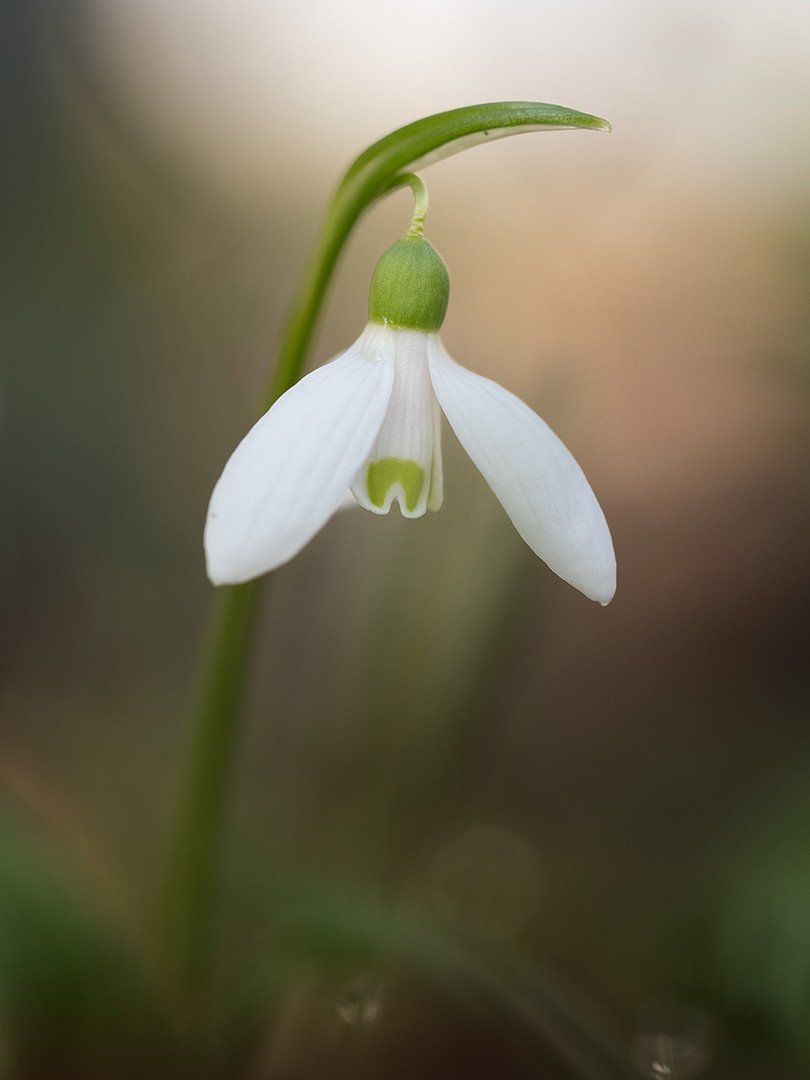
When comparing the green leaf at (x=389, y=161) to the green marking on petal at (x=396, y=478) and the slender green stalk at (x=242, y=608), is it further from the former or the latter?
the green marking on petal at (x=396, y=478)

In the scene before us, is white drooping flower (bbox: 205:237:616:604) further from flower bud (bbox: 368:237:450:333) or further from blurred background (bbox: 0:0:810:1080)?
blurred background (bbox: 0:0:810:1080)

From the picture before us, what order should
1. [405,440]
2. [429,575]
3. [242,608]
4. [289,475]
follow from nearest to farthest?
[289,475] < [405,440] < [242,608] < [429,575]

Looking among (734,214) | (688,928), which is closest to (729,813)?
(688,928)

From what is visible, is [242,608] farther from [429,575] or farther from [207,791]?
[429,575]

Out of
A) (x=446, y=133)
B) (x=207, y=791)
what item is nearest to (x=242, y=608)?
(x=207, y=791)

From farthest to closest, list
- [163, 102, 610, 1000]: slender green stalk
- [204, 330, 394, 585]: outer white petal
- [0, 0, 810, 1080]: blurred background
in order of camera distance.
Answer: [0, 0, 810, 1080]: blurred background → [163, 102, 610, 1000]: slender green stalk → [204, 330, 394, 585]: outer white petal

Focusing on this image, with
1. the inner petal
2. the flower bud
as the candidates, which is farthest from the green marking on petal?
the flower bud
